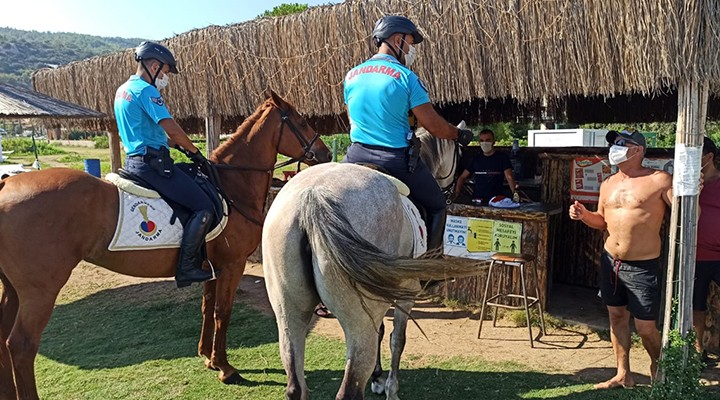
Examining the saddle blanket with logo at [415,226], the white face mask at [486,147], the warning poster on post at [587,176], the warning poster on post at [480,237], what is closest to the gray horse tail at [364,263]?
the saddle blanket with logo at [415,226]

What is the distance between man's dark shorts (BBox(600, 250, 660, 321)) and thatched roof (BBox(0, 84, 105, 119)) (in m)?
8.25

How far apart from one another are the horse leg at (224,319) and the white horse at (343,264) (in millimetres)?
2204

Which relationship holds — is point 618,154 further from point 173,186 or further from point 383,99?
point 173,186

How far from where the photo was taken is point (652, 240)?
154 inches

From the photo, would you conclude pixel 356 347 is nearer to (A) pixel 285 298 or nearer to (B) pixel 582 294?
(A) pixel 285 298

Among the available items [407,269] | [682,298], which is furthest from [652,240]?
[407,269]

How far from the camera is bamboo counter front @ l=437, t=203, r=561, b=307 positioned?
5910 millimetres

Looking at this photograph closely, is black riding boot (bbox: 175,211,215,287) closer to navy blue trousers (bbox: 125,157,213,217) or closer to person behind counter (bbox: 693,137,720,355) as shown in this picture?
navy blue trousers (bbox: 125,157,213,217)

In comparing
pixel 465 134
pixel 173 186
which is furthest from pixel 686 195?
pixel 173 186

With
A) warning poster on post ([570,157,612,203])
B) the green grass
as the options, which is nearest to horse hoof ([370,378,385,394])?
the green grass

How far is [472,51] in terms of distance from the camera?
537 centimetres

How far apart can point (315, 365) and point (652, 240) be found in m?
3.13

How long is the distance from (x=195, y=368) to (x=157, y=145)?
2.15 m

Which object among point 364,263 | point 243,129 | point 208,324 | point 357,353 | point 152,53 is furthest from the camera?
point 243,129
